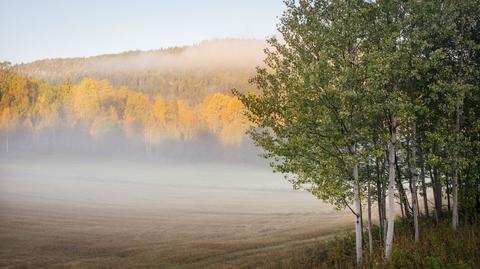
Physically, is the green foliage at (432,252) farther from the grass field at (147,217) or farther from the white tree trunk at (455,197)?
the grass field at (147,217)

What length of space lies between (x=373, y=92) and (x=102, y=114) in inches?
5673

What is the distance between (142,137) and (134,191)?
51739 mm

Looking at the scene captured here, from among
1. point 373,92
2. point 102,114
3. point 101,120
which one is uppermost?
point 102,114

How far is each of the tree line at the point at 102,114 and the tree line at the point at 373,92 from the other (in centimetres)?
13304

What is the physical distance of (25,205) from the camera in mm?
86125

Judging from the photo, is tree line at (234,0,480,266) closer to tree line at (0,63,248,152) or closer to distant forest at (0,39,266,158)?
tree line at (0,63,248,152)

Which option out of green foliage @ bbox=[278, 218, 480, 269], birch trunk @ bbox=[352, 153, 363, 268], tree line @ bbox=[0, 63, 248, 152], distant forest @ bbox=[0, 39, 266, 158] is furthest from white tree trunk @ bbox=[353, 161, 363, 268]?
distant forest @ bbox=[0, 39, 266, 158]

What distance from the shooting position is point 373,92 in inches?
771

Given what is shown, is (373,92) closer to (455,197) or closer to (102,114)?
(455,197)

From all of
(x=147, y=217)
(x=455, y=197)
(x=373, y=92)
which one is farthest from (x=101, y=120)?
(x=455, y=197)

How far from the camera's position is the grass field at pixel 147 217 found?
43.8 m

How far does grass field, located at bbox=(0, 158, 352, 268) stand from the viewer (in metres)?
43.8

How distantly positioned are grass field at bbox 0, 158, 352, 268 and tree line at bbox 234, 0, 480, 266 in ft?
45.3

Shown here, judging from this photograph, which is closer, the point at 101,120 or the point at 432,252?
the point at 432,252
